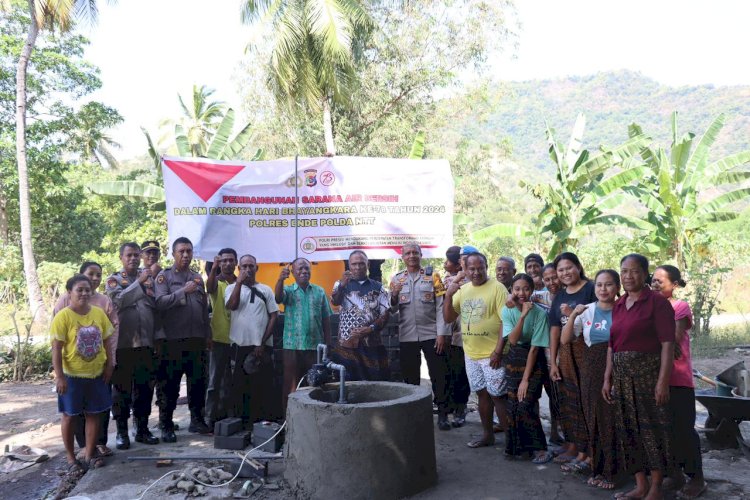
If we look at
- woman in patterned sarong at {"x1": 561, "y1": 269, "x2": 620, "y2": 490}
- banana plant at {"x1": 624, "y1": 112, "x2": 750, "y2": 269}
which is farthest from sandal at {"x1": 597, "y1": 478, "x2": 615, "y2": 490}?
banana plant at {"x1": 624, "y1": 112, "x2": 750, "y2": 269}

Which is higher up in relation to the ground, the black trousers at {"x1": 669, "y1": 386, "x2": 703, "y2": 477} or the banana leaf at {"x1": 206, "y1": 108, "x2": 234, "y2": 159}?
the banana leaf at {"x1": 206, "y1": 108, "x2": 234, "y2": 159}

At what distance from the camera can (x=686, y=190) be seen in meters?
12.8

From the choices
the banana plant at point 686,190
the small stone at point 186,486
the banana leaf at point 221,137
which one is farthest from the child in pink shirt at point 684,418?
the banana leaf at point 221,137

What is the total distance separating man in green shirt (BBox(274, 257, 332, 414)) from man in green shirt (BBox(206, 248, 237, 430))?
1.78ft

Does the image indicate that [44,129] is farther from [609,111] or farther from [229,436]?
[609,111]

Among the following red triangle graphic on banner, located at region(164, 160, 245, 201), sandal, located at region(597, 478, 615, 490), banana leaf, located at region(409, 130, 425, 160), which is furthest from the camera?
banana leaf, located at region(409, 130, 425, 160)

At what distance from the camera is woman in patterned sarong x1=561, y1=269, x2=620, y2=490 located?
4.29m

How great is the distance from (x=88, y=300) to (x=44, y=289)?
49.2ft

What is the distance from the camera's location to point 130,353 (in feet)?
17.8

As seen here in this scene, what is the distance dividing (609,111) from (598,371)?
336 ft

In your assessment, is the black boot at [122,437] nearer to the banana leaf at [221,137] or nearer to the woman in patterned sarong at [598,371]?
the woman in patterned sarong at [598,371]

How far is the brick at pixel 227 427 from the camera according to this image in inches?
210

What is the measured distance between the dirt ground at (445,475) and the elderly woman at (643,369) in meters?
0.47

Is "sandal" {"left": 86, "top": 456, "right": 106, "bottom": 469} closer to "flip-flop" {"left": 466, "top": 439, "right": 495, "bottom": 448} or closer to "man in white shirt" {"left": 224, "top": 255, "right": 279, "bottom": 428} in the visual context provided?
"man in white shirt" {"left": 224, "top": 255, "right": 279, "bottom": 428}
